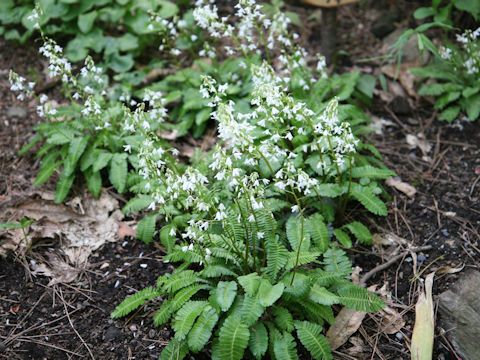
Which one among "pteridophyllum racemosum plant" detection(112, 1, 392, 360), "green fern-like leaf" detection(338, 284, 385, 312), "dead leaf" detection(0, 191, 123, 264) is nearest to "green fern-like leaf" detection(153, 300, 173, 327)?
"pteridophyllum racemosum plant" detection(112, 1, 392, 360)

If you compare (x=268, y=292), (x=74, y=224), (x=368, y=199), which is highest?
(x=368, y=199)

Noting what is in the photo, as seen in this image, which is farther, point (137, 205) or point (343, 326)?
point (137, 205)

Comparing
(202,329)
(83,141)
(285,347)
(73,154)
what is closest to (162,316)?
(202,329)

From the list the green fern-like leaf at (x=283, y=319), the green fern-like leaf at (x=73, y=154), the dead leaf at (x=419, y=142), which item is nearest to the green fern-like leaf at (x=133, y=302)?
the green fern-like leaf at (x=283, y=319)

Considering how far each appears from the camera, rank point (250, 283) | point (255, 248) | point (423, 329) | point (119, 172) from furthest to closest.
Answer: point (119, 172)
point (255, 248)
point (423, 329)
point (250, 283)

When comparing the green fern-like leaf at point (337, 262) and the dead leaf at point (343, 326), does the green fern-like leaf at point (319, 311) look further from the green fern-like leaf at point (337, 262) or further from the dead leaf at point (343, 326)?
the green fern-like leaf at point (337, 262)

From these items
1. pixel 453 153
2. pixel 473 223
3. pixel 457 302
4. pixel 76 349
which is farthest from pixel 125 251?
pixel 453 153

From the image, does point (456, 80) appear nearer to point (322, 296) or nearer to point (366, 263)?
point (366, 263)
